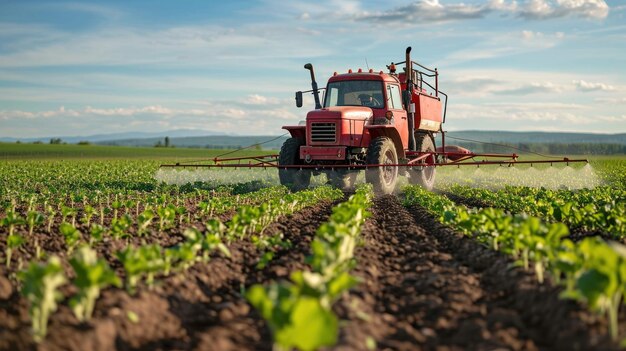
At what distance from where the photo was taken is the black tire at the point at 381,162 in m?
15.8

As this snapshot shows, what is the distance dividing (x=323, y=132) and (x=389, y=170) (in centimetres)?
201

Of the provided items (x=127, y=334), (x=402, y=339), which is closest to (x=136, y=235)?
(x=127, y=334)

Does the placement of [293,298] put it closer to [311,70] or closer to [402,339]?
[402,339]

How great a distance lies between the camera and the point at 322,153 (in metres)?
16.2

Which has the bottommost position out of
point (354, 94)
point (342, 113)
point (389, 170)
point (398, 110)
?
point (389, 170)

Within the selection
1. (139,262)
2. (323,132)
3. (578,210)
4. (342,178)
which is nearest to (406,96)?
(323,132)

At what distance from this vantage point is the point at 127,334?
4680 millimetres

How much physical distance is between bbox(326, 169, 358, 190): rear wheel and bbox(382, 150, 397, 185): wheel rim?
3.38 ft

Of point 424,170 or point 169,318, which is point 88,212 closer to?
point 169,318

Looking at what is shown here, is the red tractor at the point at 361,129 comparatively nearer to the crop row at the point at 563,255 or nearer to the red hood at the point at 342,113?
the red hood at the point at 342,113

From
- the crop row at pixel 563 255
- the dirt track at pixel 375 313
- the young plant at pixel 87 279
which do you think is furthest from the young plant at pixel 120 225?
the crop row at pixel 563 255

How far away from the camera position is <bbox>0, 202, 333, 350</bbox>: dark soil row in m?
4.39

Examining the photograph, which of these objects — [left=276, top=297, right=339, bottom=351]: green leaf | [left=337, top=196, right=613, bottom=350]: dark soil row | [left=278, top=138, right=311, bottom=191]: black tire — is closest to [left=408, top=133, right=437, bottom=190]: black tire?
[left=278, top=138, right=311, bottom=191]: black tire

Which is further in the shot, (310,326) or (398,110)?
(398,110)
